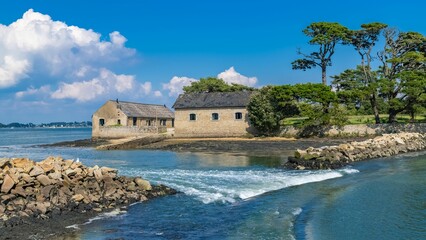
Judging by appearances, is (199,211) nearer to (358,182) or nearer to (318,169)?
(358,182)

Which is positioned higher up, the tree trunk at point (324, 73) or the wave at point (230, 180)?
the tree trunk at point (324, 73)

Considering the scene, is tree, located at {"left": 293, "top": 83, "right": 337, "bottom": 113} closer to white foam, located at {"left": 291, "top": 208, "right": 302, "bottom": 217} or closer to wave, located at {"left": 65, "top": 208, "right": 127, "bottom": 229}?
white foam, located at {"left": 291, "top": 208, "right": 302, "bottom": 217}

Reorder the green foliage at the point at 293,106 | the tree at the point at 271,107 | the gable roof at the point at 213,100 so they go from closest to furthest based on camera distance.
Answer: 1. the green foliage at the point at 293,106
2. the tree at the point at 271,107
3. the gable roof at the point at 213,100

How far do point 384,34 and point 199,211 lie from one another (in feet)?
129

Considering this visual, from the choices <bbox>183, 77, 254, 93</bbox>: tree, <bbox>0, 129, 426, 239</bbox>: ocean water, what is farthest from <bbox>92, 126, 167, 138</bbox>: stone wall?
<bbox>0, 129, 426, 239</bbox>: ocean water

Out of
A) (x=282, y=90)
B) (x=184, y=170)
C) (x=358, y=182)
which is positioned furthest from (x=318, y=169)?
(x=282, y=90)

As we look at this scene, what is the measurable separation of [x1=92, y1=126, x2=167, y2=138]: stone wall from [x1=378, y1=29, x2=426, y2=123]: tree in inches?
1089

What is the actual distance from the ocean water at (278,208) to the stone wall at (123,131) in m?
32.2

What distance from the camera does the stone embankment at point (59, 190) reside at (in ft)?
41.4

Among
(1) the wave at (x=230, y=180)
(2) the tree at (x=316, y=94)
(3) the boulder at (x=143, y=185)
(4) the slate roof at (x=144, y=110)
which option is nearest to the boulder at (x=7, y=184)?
(3) the boulder at (x=143, y=185)

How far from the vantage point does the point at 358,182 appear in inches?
760

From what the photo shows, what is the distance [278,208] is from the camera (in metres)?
14.2

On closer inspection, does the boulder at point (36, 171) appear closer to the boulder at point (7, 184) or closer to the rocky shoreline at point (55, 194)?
the rocky shoreline at point (55, 194)

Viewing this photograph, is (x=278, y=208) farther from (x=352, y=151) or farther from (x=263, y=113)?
(x=263, y=113)
